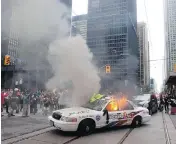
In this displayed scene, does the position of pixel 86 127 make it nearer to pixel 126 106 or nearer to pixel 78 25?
pixel 126 106

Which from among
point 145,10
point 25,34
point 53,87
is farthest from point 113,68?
point 25,34

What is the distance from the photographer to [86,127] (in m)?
7.74

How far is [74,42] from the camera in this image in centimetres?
1269

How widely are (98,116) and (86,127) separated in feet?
2.10

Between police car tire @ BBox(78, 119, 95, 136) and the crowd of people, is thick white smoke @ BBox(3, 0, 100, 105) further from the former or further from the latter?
police car tire @ BBox(78, 119, 95, 136)

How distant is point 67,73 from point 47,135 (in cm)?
537

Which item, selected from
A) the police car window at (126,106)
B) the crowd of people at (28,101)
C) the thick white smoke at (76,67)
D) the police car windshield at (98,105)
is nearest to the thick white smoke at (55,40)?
the thick white smoke at (76,67)

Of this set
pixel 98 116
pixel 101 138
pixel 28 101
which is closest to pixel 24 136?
pixel 101 138

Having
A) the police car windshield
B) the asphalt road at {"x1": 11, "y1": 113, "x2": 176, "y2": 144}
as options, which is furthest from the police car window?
the asphalt road at {"x1": 11, "y1": 113, "x2": 176, "y2": 144}

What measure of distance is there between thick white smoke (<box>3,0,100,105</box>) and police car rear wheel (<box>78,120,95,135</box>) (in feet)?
10.1

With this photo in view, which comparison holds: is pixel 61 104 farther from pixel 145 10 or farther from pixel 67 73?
pixel 145 10

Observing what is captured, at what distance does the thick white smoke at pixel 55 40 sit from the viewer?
373 inches

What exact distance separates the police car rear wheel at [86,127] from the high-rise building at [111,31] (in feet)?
40.7

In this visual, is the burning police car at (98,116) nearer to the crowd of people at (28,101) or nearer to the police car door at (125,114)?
the police car door at (125,114)
